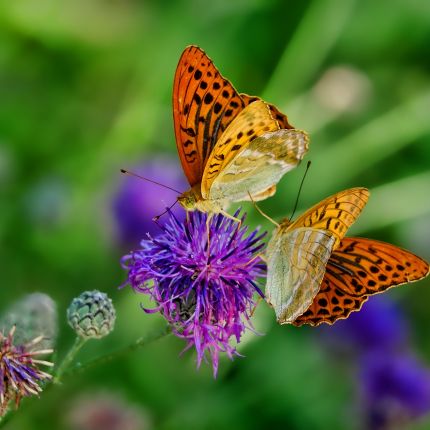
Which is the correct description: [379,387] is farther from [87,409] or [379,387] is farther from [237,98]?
[237,98]

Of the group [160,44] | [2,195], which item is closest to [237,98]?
[2,195]

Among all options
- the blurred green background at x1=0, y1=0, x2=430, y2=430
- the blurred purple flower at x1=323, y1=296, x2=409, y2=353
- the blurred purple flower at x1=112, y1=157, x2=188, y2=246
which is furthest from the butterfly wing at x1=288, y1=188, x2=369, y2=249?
the blurred purple flower at x1=323, y1=296, x2=409, y2=353

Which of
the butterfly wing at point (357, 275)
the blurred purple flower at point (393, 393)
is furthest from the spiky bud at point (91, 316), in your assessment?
the blurred purple flower at point (393, 393)

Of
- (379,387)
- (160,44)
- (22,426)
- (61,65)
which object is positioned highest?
(160,44)

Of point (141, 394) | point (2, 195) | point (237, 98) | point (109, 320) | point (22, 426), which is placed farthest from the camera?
point (2, 195)

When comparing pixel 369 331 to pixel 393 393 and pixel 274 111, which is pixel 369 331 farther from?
pixel 274 111

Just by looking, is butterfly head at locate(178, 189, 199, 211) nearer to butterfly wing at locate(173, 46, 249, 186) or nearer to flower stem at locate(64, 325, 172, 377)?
butterfly wing at locate(173, 46, 249, 186)

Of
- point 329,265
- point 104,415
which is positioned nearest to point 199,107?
point 329,265
